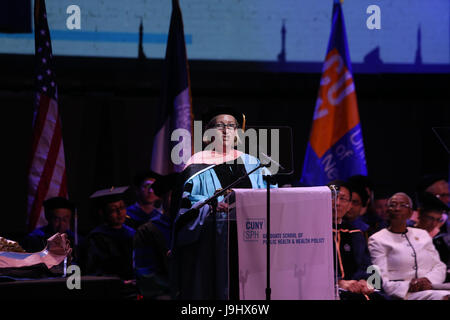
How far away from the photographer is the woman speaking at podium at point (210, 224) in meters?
3.64

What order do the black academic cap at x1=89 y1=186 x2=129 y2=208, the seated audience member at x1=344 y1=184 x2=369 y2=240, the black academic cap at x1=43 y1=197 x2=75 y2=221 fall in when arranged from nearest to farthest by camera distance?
the seated audience member at x1=344 y1=184 x2=369 y2=240, the black academic cap at x1=89 y1=186 x2=129 y2=208, the black academic cap at x1=43 y1=197 x2=75 y2=221

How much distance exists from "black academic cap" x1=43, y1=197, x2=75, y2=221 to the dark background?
1772 mm

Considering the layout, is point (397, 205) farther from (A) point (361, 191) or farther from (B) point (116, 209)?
(B) point (116, 209)

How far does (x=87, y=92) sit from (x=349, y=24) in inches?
131

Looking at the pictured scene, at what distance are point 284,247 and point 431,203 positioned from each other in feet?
10.8

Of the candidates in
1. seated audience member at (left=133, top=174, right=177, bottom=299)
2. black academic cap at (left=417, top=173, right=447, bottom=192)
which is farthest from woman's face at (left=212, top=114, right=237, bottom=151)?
black academic cap at (left=417, top=173, right=447, bottom=192)

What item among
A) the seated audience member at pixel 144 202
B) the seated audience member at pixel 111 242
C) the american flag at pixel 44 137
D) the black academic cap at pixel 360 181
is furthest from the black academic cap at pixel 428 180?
the american flag at pixel 44 137

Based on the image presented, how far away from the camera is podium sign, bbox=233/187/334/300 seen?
11.5 ft

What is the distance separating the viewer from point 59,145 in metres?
7.01

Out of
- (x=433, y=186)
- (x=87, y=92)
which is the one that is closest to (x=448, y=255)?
(x=433, y=186)

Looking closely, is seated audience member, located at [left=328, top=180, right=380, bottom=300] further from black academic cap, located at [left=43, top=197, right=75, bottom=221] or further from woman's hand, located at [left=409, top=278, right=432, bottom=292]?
black academic cap, located at [left=43, top=197, right=75, bottom=221]

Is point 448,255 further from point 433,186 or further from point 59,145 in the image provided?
point 59,145

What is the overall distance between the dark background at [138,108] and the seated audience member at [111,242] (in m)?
1.91

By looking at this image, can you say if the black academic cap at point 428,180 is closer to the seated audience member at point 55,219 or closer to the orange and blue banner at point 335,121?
the orange and blue banner at point 335,121
